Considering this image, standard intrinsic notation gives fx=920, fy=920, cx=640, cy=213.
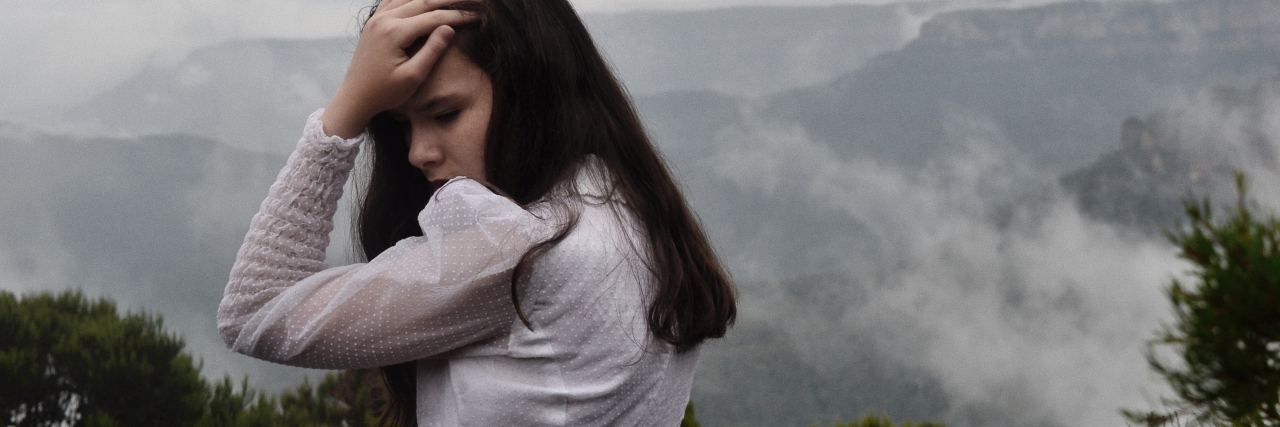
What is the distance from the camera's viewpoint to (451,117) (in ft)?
4.01

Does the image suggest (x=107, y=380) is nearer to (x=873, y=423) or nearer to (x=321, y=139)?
(x=873, y=423)

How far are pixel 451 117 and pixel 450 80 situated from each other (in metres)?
0.05

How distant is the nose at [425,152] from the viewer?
Result: 4.00 feet

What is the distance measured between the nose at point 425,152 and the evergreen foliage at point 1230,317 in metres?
0.86

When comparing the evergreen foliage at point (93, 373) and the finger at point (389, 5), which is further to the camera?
the evergreen foliage at point (93, 373)

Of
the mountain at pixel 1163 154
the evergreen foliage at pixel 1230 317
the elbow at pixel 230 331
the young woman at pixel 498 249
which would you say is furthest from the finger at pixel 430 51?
the mountain at pixel 1163 154

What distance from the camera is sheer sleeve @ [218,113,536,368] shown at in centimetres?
105

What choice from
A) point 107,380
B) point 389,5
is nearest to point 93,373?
point 107,380

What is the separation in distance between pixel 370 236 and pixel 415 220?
0.08 metres

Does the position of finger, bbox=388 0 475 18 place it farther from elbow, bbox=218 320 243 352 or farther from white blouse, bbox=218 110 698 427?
elbow, bbox=218 320 243 352

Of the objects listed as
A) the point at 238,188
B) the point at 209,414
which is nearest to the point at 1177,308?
the point at 209,414

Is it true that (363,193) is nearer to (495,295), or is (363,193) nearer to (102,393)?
(495,295)

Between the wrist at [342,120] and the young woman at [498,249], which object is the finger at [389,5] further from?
the wrist at [342,120]

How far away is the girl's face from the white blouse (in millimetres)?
130
